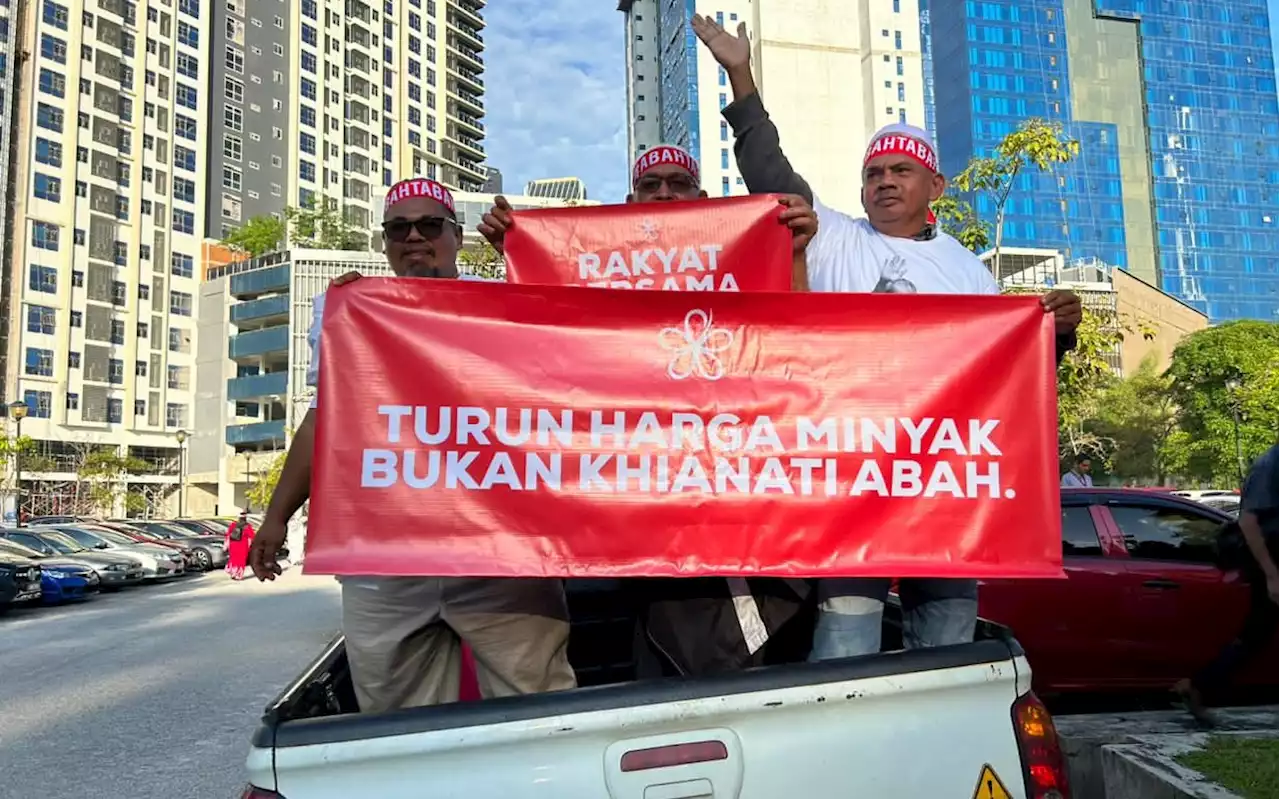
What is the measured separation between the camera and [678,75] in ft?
342

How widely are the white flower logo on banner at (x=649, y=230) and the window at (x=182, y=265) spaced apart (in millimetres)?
75506

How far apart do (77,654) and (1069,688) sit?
10749mm

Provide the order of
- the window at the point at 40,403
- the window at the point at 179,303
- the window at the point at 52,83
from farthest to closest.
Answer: the window at the point at 179,303 → the window at the point at 52,83 → the window at the point at 40,403

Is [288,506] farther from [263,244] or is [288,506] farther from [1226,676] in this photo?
[263,244]

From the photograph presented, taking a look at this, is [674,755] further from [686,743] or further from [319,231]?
[319,231]

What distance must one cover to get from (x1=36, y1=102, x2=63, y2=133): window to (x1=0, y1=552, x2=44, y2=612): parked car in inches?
2173

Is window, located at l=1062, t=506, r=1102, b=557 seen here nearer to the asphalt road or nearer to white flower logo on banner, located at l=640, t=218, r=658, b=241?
white flower logo on banner, located at l=640, t=218, r=658, b=241

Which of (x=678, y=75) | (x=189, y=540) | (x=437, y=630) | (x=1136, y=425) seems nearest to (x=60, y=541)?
(x=189, y=540)

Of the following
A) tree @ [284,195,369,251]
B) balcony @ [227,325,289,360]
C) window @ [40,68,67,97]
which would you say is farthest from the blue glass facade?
window @ [40,68,67,97]

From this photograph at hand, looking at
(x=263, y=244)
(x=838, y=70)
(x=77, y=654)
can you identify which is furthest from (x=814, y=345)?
(x=838, y=70)

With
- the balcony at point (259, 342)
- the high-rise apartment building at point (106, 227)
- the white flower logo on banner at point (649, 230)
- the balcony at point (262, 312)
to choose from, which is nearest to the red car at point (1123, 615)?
the white flower logo on banner at point (649, 230)

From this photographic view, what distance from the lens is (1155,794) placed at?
3.83 metres

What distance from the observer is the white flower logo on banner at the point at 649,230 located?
3273mm

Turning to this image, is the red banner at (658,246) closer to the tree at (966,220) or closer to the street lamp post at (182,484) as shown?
the tree at (966,220)
